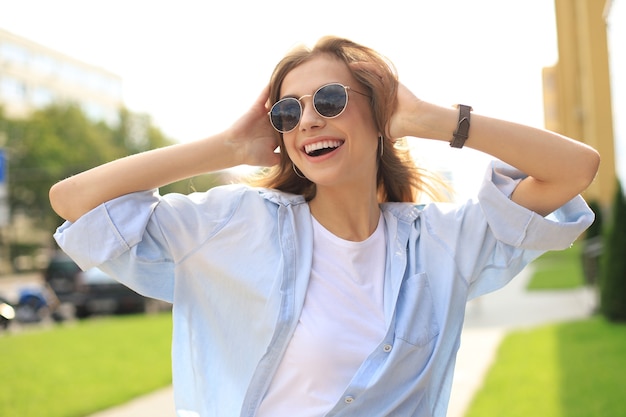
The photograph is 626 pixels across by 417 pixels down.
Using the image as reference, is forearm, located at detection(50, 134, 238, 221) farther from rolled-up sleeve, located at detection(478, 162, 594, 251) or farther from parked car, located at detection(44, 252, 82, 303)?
parked car, located at detection(44, 252, 82, 303)

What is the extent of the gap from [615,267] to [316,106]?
8.92 m

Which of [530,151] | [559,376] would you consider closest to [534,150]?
[530,151]

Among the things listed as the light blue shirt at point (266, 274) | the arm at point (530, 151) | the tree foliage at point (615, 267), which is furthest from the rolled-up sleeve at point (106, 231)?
the tree foliage at point (615, 267)

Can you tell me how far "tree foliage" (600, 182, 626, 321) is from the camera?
1012cm

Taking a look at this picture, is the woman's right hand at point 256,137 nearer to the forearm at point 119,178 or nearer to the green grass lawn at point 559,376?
the forearm at point 119,178

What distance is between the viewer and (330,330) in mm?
2250

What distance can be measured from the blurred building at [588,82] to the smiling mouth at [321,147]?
43.2 feet

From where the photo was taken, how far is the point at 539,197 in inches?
94.6

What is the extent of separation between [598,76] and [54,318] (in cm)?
1379

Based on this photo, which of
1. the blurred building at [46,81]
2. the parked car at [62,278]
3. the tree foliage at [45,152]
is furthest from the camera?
the blurred building at [46,81]

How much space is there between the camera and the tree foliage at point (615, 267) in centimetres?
1012

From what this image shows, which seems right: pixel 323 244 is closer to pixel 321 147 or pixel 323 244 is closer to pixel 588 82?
pixel 321 147

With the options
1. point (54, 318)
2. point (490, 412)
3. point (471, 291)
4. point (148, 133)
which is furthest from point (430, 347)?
point (148, 133)

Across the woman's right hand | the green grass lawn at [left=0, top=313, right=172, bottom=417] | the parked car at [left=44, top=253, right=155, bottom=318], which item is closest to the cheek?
the woman's right hand
